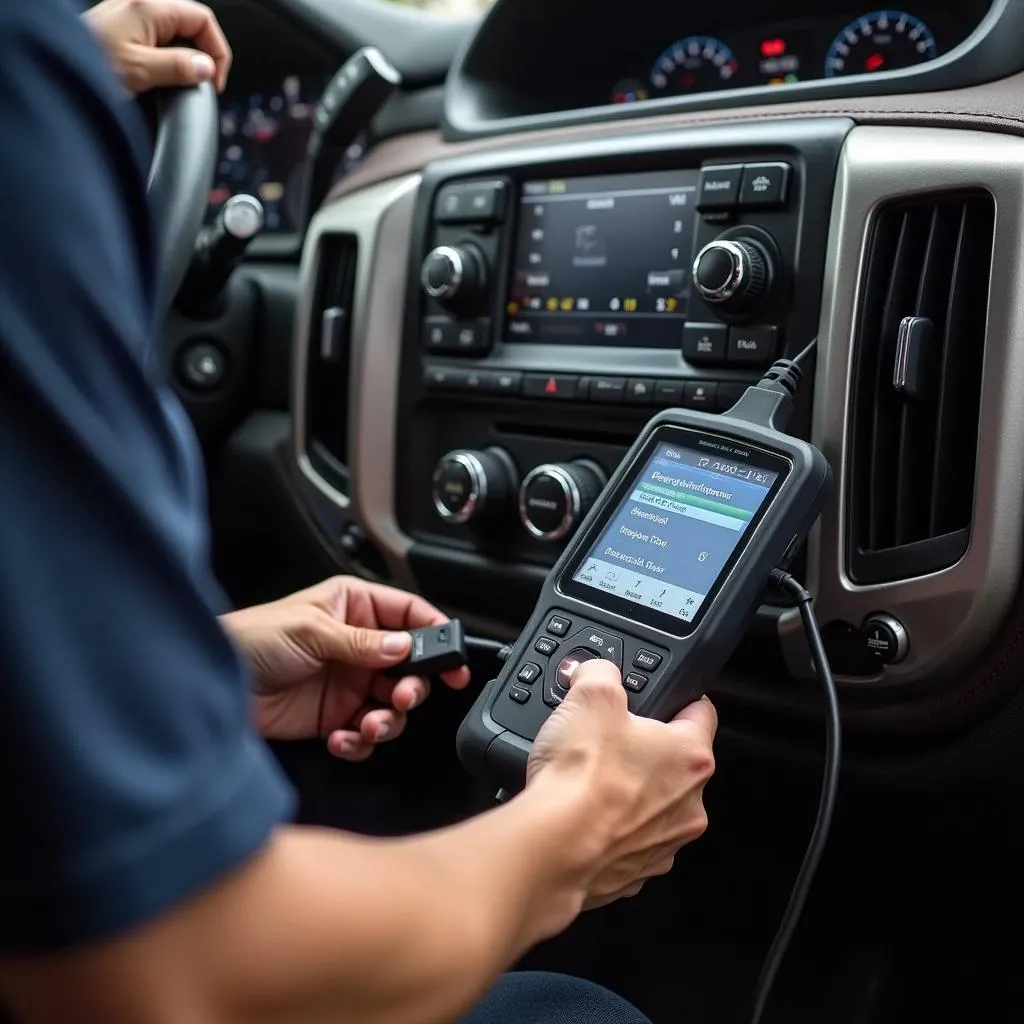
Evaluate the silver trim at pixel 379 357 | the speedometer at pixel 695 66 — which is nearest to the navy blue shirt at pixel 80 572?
the silver trim at pixel 379 357

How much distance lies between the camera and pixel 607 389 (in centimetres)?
97

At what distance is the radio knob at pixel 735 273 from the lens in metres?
0.86

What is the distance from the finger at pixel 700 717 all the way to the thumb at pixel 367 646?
0.27 meters

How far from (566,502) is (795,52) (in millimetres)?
522

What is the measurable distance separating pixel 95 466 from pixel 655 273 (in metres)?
0.70

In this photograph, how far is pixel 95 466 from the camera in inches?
13.2

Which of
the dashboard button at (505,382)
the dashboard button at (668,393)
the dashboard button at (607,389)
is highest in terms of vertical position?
the dashboard button at (668,393)

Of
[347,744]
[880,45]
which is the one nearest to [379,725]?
[347,744]

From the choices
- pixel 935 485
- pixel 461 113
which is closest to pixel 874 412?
pixel 935 485

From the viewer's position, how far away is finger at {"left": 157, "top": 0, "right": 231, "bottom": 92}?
2.79ft

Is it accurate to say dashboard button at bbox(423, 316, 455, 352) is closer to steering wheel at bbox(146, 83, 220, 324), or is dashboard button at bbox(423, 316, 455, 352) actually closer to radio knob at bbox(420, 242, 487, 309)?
radio knob at bbox(420, 242, 487, 309)

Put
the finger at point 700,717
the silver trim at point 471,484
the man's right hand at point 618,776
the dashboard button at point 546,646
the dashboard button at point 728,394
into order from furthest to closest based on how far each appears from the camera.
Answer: the silver trim at point 471,484 < the dashboard button at point 728,394 < the dashboard button at point 546,646 < the finger at point 700,717 < the man's right hand at point 618,776

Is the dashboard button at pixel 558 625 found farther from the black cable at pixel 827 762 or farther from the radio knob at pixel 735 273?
the radio knob at pixel 735 273

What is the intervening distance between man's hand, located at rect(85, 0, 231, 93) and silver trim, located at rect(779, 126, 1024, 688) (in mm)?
455
